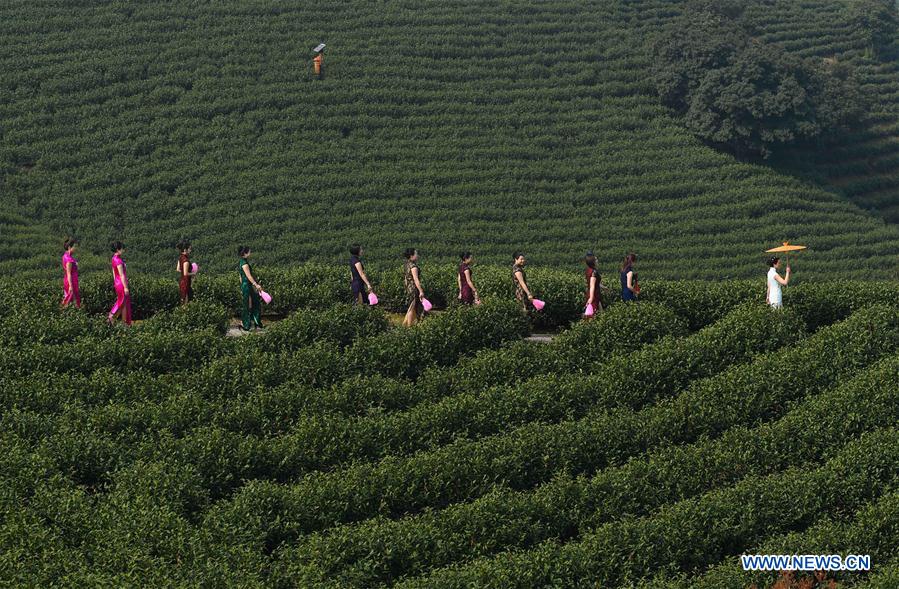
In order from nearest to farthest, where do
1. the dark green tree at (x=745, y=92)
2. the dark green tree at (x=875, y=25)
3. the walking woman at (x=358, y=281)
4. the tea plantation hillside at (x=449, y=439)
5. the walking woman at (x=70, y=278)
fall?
the tea plantation hillside at (x=449, y=439), the walking woman at (x=70, y=278), the walking woman at (x=358, y=281), the dark green tree at (x=745, y=92), the dark green tree at (x=875, y=25)

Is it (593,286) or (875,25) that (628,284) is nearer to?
(593,286)

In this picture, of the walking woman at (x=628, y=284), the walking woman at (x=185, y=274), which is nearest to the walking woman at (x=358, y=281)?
the walking woman at (x=185, y=274)

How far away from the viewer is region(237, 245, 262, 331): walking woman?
20328 mm

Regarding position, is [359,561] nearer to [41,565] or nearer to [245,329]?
[41,565]

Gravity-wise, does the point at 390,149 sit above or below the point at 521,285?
below

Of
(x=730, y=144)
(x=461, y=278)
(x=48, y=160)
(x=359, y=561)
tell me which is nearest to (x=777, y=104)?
(x=730, y=144)

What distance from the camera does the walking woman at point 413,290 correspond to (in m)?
20.7

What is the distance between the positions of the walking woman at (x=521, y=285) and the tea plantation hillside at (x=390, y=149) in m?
20.8

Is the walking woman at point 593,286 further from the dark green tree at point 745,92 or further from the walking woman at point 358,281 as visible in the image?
the dark green tree at point 745,92

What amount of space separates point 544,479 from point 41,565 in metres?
6.91

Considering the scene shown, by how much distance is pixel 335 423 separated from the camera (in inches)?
715

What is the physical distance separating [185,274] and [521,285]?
5.71 meters

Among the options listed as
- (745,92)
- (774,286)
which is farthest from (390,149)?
(774,286)

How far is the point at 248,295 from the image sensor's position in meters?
20.6
